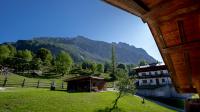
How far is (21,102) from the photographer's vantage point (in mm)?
33219

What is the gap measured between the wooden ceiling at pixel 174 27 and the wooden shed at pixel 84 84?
50.4 metres

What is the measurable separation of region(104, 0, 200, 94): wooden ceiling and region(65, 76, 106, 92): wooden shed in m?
50.4

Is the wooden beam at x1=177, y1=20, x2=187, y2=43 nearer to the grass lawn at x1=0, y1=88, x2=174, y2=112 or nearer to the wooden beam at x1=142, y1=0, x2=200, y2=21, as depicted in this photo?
the wooden beam at x1=142, y1=0, x2=200, y2=21

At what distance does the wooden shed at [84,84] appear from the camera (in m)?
55.1

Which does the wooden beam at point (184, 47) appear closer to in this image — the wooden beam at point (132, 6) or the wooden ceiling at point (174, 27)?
the wooden ceiling at point (174, 27)

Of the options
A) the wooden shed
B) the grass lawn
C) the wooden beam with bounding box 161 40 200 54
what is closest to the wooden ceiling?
the wooden beam with bounding box 161 40 200 54

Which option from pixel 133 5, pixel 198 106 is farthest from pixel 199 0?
pixel 198 106

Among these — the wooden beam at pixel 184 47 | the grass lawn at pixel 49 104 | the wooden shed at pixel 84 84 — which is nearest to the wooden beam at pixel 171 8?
the wooden beam at pixel 184 47

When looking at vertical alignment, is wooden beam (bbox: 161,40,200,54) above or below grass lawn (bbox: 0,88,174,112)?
above

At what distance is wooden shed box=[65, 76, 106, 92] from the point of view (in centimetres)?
5514

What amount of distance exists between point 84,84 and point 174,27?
53580 millimetres

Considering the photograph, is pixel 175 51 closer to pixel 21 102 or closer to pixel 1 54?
pixel 21 102

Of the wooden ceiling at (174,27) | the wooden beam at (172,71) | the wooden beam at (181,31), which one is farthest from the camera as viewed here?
the wooden beam at (172,71)

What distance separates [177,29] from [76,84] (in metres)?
54.7
